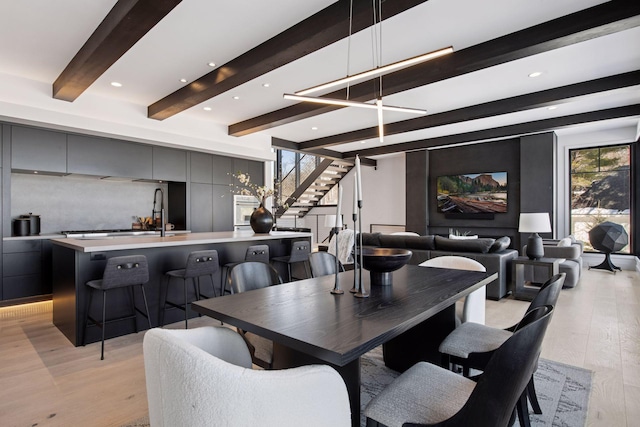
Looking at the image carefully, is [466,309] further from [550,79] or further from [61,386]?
[550,79]

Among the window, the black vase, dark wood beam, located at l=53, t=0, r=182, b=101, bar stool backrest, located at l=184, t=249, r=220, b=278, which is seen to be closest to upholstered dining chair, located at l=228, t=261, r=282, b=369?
bar stool backrest, located at l=184, t=249, r=220, b=278

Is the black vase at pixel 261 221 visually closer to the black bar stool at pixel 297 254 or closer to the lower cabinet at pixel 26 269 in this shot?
the black bar stool at pixel 297 254

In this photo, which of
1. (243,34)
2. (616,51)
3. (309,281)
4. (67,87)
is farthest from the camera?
(67,87)

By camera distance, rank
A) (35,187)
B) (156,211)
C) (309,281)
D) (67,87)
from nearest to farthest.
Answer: (309,281) < (67,87) < (35,187) < (156,211)

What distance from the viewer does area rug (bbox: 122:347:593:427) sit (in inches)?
79.1

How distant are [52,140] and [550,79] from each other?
22.4 feet

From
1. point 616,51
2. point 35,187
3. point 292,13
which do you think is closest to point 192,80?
point 292,13

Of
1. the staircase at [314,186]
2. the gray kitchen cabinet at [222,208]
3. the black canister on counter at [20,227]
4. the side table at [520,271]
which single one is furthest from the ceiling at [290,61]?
the staircase at [314,186]

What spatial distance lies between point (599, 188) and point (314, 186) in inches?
278

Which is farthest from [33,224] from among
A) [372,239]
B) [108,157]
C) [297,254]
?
[372,239]

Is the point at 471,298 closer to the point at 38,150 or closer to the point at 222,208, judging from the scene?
the point at 222,208

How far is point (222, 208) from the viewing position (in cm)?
688

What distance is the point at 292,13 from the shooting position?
296 centimetres

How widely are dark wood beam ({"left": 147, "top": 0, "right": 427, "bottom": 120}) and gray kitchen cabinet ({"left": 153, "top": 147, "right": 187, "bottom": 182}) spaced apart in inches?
58.8
